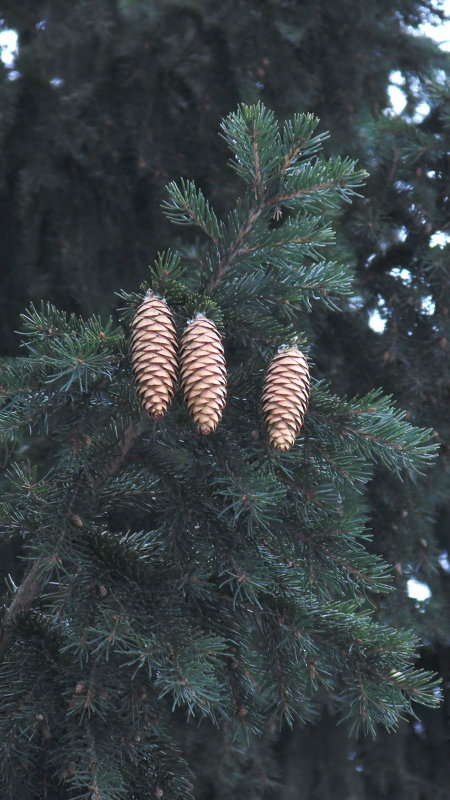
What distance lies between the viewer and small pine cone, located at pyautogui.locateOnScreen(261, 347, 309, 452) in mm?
832

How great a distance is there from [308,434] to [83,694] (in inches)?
13.6

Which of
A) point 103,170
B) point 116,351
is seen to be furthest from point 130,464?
point 103,170

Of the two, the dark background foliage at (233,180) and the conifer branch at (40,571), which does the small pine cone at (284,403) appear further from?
the dark background foliage at (233,180)

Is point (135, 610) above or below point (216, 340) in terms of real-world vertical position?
below

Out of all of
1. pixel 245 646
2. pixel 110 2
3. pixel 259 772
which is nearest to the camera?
pixel 245 646

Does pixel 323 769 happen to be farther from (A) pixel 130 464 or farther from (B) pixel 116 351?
(B) pixel 116 351

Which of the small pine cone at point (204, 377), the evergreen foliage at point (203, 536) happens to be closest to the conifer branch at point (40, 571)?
the evergreen foliage at point (203, 536)

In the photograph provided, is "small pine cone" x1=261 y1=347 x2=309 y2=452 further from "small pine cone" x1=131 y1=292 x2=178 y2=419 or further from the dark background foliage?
the dark background foliage

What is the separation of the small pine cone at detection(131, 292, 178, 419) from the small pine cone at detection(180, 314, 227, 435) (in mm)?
15

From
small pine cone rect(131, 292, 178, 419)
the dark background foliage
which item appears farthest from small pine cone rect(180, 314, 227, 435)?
the dark background foliage

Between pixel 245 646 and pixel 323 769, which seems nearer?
pixel 245 646

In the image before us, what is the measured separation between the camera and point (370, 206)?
76.7 inches

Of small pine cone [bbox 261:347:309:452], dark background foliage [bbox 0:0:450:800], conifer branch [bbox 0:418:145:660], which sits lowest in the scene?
conifer branch [bbox 0:418:145:660]

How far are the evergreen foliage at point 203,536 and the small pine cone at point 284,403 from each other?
45 mm
